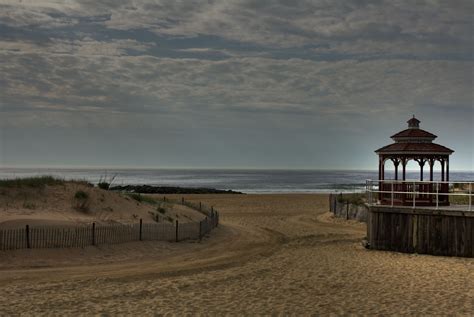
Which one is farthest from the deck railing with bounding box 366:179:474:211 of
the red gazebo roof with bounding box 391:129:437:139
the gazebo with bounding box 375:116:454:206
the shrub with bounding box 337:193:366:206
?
the shrub with bounding box 337:193:366:206

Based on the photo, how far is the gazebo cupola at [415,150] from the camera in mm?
22062

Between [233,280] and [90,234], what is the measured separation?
7.32 metres

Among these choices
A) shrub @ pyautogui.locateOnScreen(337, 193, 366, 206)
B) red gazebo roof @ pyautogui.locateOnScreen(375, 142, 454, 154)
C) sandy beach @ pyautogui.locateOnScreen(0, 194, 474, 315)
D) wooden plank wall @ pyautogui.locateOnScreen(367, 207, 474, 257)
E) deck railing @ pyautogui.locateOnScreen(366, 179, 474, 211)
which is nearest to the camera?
sandy beach @ pyautogui.locateOnScreen(0, 194, 474, 315)

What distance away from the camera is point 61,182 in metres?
25.0

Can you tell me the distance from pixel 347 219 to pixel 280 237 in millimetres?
8081

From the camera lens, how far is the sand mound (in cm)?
2039

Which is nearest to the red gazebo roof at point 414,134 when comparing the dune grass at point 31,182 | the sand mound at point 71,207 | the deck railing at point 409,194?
the deck railing at point 409,194

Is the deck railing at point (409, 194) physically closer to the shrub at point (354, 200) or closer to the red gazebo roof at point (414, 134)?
the red gazebo roof at point (414, 134)

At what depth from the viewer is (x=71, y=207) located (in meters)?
22.7

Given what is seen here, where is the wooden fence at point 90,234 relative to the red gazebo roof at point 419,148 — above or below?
below

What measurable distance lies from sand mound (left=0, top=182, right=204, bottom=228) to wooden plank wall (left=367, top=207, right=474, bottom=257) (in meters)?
10.7

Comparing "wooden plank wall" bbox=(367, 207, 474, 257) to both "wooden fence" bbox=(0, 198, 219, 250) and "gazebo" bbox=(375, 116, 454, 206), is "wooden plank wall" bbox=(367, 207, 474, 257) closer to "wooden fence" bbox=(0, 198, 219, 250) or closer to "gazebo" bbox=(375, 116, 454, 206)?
"gazebo" bbox=(375, 116, 454, 206)

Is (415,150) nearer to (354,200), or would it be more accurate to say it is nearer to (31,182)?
(354,200)

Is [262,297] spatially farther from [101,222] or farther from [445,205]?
[445,205]
